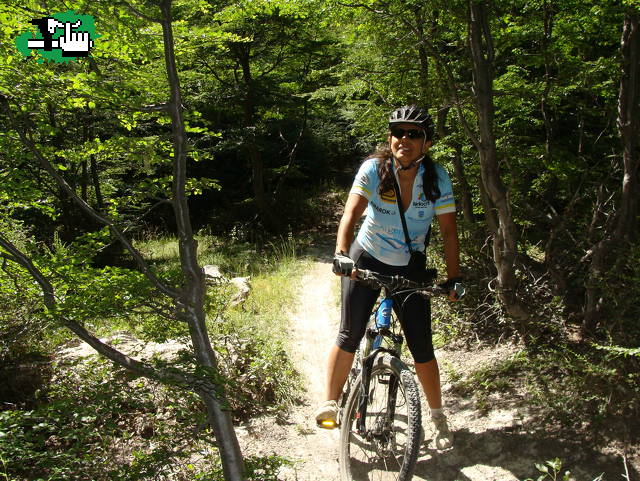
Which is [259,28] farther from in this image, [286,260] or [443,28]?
[443,28]

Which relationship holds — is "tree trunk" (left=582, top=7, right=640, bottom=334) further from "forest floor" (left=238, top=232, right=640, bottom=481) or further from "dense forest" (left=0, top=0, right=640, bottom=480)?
"forest floor" (left=238, top=232, right=640, bottom=481)

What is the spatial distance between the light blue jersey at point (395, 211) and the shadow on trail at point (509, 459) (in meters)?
1.44

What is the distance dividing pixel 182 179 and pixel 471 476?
268 centimetres

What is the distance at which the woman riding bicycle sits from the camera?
318 cm

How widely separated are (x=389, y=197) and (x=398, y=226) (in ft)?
0.67

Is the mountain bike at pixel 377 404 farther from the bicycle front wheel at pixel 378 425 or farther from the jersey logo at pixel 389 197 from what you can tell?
the jersey logo at pixel 389 197

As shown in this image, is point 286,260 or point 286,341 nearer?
point 286,341

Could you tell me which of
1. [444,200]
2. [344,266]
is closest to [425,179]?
[444,200]

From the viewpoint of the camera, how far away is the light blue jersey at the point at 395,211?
3.25 metres

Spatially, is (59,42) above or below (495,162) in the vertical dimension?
above

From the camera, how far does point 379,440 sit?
10.9 ft

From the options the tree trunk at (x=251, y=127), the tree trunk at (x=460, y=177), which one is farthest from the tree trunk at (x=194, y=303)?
the tree trunk at (x=251, y=127)

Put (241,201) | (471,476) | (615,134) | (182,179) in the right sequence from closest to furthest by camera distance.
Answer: (182,179) → (471,476) → (615,134) → (241,201)

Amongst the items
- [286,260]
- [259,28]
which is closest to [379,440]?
[286,260]
